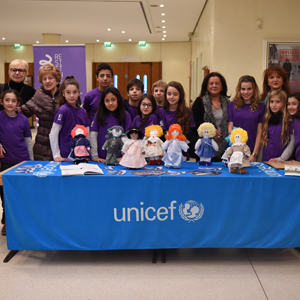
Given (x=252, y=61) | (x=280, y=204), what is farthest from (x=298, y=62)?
(x=280, y=204)

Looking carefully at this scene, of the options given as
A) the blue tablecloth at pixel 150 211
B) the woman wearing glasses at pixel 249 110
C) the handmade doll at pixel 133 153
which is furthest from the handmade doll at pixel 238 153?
the handmade doll at pixel 133 153

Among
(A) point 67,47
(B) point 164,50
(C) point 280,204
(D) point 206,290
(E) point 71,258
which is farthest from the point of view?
(B) point 164,50

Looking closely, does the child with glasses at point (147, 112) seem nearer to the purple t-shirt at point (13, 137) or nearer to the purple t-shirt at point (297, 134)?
the purple t-shirt at point (13, 137)

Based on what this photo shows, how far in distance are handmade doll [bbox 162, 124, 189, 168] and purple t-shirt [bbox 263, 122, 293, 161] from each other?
0.95 m

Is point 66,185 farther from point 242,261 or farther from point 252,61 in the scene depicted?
point 252,61

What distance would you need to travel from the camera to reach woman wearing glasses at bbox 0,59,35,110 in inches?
150

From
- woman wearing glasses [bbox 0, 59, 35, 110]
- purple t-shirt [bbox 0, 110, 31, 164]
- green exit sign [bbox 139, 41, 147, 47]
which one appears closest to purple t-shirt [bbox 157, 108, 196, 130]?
purple t-shirt [bbox 0, 110, 31, 164]

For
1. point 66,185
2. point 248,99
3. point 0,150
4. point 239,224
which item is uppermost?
point 248,99

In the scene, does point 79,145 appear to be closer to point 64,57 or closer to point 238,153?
point 238,153

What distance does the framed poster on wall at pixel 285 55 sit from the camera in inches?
254

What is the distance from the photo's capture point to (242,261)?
9.26ft

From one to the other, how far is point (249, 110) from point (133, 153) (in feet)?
4.36

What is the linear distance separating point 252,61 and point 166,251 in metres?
4.68

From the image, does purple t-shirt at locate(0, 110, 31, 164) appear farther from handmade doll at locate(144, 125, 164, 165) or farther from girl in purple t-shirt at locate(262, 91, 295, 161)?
girl in purple t-shirt at locate(262, 91, 295, 161)
